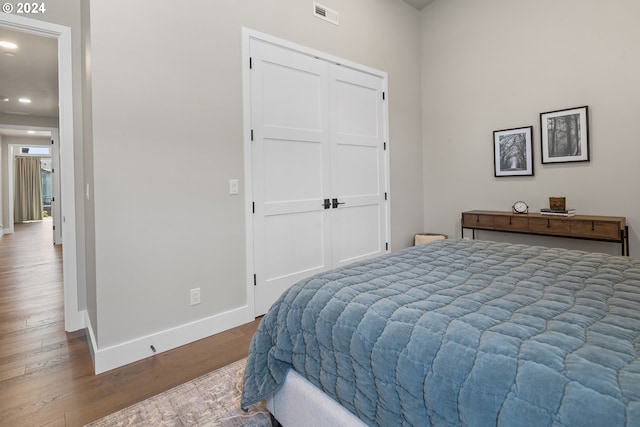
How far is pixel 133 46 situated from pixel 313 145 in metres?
1.64

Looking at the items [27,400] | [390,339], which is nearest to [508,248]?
[390,339]

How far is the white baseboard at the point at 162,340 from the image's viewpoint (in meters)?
2.08

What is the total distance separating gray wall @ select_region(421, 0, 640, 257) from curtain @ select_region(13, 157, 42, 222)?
1268cm

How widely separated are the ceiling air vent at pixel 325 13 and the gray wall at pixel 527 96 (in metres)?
1.62

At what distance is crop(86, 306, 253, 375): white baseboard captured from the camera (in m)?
2.08

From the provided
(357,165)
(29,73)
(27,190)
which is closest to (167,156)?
(357,165)

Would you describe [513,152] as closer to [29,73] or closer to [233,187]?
[233,187]

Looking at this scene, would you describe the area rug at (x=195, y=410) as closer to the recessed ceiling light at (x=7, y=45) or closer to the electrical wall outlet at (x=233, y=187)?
the electrical wall outlet at (x=233, y=187)

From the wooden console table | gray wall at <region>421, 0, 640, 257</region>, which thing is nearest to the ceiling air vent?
gray wall at <region>421, 0, 640, 257</region>

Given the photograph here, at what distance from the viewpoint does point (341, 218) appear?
3.53 m

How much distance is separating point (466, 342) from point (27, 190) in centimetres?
1425

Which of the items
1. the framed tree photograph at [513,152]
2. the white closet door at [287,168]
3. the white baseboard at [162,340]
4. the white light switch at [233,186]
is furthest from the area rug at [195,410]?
the framed tree photograph at [513,152]

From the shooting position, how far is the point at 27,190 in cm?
1088

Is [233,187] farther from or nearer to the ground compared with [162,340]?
farther from the ground
